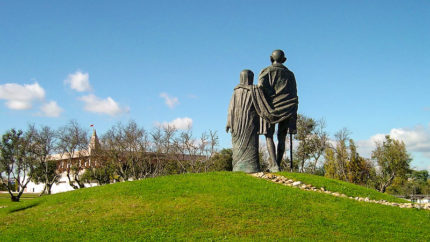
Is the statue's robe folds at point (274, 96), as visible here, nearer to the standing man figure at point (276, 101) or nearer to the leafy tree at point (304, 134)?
the standing man figure at point (276, 101)

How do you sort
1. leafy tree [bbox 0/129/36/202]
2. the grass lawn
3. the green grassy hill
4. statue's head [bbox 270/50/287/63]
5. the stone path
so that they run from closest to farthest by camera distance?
the green grassy hill → the stone path → the grass lawn → statue's head [bbox 270/50/287/63] → leafy tree [bbox 0/129/36/202]

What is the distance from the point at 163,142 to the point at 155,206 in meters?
33.5

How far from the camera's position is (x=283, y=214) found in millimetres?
11680

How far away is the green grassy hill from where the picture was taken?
10.5 metres

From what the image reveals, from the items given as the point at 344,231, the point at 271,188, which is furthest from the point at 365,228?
the point at 271,188

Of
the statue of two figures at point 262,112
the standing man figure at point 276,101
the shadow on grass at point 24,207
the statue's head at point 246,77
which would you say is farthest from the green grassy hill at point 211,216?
the statue's head at point 246,77

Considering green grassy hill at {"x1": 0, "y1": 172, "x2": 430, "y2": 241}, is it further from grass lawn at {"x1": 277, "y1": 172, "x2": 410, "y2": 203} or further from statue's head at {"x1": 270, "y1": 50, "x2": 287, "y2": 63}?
statue's head at {"x1": 270, "y1": 50, "x2": 287, "y2": 63}

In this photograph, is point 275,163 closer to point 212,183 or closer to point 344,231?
point 212,183

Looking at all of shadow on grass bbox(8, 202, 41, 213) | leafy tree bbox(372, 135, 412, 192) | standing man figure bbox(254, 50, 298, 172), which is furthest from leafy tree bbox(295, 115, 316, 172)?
shadow on grass bbox(8, 202, 41, 213)

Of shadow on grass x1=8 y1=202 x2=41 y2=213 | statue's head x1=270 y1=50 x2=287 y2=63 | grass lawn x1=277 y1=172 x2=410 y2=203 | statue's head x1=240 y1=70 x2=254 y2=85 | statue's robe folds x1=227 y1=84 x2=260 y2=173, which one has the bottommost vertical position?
shadow on grass x1=8 y1=202 x2=41 y2=213

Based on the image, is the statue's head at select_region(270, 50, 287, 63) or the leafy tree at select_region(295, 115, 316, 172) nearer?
the statue's head at select_region(270, 50, 287, 63)

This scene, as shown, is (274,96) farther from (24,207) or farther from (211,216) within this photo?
(24,207)

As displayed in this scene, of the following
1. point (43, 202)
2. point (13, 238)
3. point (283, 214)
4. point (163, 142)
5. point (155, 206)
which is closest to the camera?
point (13, 238)

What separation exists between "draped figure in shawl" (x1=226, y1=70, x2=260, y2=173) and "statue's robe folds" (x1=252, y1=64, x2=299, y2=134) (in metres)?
0.28
